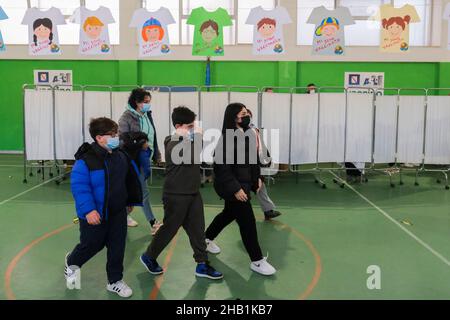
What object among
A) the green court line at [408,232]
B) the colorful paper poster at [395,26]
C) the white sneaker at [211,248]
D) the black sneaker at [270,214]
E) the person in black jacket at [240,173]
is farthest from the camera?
the colorful paper poster at [395,26]

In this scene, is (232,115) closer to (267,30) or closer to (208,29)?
(267,30)

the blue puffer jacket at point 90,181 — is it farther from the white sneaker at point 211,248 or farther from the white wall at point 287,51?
the white wall at point 287,51

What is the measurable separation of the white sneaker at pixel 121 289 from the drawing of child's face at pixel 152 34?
21.5ft

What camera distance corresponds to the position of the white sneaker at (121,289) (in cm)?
400

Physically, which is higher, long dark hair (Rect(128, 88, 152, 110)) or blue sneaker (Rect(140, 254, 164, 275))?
long dark hair (Rect(128, 88, 152, 110))

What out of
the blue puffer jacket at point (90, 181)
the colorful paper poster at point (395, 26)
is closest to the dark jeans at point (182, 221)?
the blue puffer jacket at point (90, 181)

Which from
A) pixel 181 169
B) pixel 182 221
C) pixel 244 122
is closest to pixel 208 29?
pixel 244 122

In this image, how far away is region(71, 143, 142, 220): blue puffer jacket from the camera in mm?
3670

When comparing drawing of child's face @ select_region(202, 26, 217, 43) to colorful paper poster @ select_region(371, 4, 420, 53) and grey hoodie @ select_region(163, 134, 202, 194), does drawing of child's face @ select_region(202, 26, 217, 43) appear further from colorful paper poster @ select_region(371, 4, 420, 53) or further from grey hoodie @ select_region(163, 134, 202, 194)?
grey hoodie @ select_region(163, 134, 202, 194)

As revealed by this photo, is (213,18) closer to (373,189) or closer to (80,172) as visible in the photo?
(373,189)

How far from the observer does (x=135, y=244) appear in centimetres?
547

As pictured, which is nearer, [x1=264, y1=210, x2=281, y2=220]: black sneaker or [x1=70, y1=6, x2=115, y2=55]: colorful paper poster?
[x1=264, y1=210, x2=281, y2=220]: black sneaker

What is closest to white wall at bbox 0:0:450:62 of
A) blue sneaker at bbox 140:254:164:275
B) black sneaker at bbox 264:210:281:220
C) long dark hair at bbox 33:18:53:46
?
long dark hair at bbox 33:18:53:46
